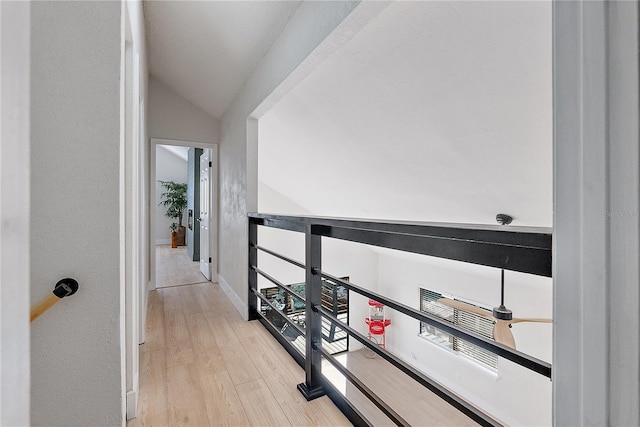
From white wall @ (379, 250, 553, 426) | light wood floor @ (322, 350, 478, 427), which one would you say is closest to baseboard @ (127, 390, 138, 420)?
light wood floor @ (322, 350, 478, 427)

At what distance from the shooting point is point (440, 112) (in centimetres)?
192

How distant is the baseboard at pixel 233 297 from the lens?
2.83 meters

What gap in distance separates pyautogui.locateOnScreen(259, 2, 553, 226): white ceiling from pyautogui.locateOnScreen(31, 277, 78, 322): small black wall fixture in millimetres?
1686

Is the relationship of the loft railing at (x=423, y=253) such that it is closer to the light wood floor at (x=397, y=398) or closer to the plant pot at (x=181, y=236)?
the light wood floor at (x=397, y=398)

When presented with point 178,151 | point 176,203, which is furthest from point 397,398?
point 178,151

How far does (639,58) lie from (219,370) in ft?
7.10

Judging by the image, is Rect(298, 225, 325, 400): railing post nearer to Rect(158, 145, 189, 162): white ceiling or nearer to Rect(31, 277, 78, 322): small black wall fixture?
Rect(31, 277, 78, 322): small black wall fixture

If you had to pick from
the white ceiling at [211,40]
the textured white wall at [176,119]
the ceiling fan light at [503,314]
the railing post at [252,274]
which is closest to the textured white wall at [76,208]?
the white ceiling at [211,40]

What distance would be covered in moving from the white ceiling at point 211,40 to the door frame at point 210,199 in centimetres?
67

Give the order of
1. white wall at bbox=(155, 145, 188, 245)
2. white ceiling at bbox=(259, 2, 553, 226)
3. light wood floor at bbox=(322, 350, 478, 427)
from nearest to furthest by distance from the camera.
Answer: white ceiling at bbox=(259, 2, 553, 226) < light wood floor at bbox=(322, 350, 478, 427) < white wall at bbox=(155, 145, 188, 245)

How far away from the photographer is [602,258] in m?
0.42

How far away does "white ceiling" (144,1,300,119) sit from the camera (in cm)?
216

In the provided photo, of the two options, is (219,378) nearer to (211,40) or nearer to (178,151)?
(211,40)

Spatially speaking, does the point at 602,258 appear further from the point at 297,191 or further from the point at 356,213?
the point at 297,191
